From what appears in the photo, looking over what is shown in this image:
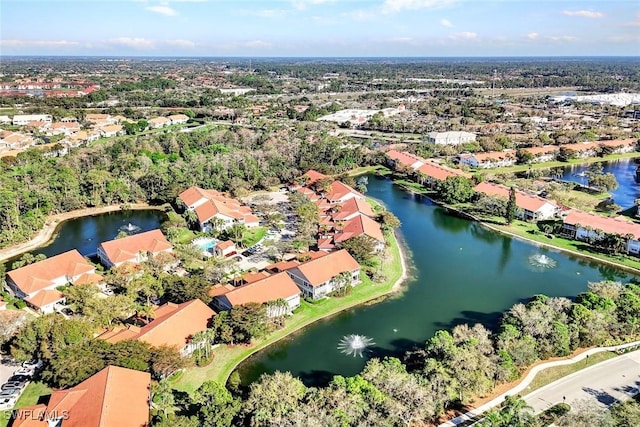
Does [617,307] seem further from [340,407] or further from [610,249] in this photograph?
[340,407]

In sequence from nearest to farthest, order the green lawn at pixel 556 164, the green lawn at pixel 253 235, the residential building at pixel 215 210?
1. the green lawn at pixel 253 235
2. the residential building at pixel 215 210
3. the green lawn at pixel 556 164

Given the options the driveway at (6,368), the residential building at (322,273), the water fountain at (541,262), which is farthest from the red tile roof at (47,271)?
the water fountain at (541,262)

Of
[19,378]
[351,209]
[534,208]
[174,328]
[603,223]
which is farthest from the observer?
[534,208]

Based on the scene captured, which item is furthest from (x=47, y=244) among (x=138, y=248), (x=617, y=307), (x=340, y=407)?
(x=617, y=307)

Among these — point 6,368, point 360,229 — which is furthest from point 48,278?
point 360,229

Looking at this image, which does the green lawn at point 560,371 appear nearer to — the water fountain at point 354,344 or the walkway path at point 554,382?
the walkway path at point 554,382

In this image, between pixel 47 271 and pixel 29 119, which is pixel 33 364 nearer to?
pixel 47 271
